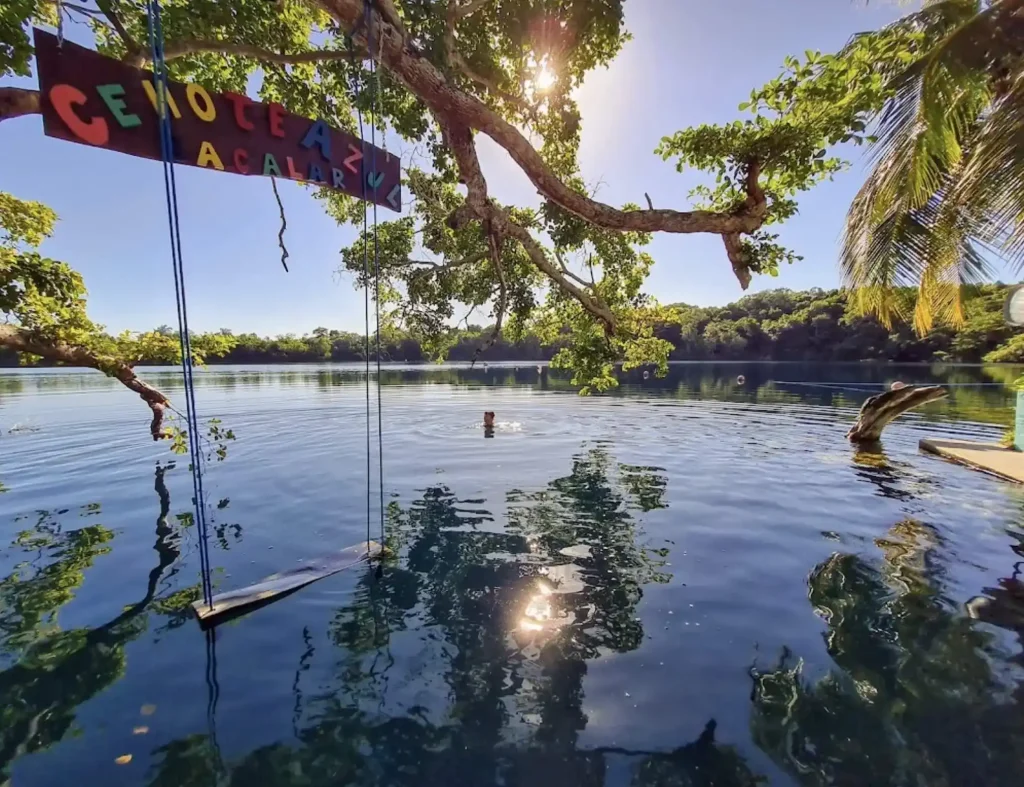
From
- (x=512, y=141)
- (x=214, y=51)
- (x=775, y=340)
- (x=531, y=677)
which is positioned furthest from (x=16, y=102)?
(x=775, y=340)

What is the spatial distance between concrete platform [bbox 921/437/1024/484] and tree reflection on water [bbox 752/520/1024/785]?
7.43m

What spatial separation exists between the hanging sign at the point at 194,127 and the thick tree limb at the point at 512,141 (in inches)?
42.2

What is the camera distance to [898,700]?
3.64 metres

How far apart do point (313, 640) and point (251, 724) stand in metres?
1.03

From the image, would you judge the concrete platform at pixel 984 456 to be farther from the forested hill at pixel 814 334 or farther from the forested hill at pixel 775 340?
the forested hill at pixel 775 340

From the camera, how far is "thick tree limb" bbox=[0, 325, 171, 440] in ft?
21.0

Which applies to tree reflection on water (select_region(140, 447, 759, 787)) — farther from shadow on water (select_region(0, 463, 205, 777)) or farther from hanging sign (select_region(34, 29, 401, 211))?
hanging sign (select_region(34, 29, 401, 211))

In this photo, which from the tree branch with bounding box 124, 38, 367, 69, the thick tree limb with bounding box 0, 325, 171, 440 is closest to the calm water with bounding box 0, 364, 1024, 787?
the thick tree limb with bounding box 0, 325, 171, 440

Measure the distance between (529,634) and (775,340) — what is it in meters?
88.9

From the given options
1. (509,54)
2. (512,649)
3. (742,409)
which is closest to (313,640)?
(512,649)

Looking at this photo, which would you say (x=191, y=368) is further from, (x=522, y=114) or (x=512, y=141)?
(x=522, y=114)

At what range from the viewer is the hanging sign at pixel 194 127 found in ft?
9.89

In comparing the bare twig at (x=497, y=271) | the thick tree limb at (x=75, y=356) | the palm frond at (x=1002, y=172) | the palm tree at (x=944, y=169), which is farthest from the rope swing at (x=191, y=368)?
the palm frond at (x=1002, y=172)

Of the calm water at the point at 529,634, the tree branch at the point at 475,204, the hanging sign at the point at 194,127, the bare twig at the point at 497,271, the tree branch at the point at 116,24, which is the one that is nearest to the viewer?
the hanging sign at the point at 194,127
